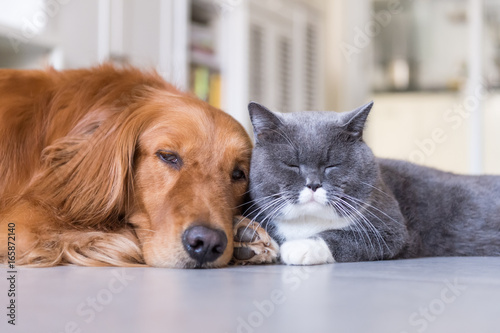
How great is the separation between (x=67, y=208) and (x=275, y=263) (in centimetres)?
58

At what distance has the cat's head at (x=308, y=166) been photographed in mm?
1602

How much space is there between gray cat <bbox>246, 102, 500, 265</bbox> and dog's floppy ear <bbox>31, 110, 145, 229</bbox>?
36 cm

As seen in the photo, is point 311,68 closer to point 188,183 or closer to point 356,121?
point 356,121

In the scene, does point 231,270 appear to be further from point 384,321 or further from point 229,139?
point 384,321

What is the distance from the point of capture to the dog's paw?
1529 millimetres

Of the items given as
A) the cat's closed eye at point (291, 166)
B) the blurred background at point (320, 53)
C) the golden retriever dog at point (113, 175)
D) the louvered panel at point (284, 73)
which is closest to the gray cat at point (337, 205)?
the cat's closed eye at point (291, 166)

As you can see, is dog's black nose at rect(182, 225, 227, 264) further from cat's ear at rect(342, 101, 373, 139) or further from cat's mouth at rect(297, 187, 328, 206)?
cat's ear at rect(342, 101, 373, 139)

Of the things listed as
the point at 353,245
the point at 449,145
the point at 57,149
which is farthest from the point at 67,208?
the point at 449,145

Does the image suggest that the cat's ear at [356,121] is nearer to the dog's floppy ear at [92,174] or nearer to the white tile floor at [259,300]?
the white tile floor at [259,300]

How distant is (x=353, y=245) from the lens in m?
1.60

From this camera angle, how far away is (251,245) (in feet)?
5.04

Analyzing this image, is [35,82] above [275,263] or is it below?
above

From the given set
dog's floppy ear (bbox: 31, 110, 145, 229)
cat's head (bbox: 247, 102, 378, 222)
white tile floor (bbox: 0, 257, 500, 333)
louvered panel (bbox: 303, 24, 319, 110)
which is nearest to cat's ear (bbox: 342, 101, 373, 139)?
cat's head (bbox: 247, 102, 378, 222)

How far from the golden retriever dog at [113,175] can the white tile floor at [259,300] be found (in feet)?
0.34
